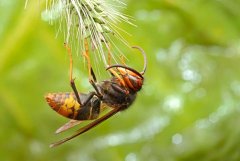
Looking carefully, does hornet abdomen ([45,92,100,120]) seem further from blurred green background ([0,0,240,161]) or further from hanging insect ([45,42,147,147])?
blurred green background ([0,0,240,161])

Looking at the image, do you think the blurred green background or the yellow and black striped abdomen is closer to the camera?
the yellow and black striped abdomen

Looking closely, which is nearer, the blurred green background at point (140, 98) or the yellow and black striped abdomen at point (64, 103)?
the yellow and black striped abdomen at point (64, 103)

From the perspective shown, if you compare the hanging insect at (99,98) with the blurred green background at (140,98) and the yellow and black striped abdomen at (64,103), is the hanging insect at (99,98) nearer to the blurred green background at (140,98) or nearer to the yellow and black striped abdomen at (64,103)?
the yellow and black striped abdomen at (64,103)

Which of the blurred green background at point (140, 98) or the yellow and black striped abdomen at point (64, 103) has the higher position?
the yellow and black striped abdomen at point (64, 103)

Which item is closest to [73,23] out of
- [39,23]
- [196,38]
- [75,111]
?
[75,111]

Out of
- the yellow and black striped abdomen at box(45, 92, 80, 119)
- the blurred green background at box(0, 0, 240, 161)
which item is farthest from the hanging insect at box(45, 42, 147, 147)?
the blurred green background at box(0, 0, 240, 161)

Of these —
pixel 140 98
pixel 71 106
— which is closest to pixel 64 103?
pixel 71 106

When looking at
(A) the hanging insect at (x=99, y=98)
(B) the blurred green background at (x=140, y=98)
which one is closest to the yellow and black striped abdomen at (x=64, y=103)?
(A) the hanging insect at (x=99, y=98)

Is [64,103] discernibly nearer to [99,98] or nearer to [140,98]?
[99,98]
